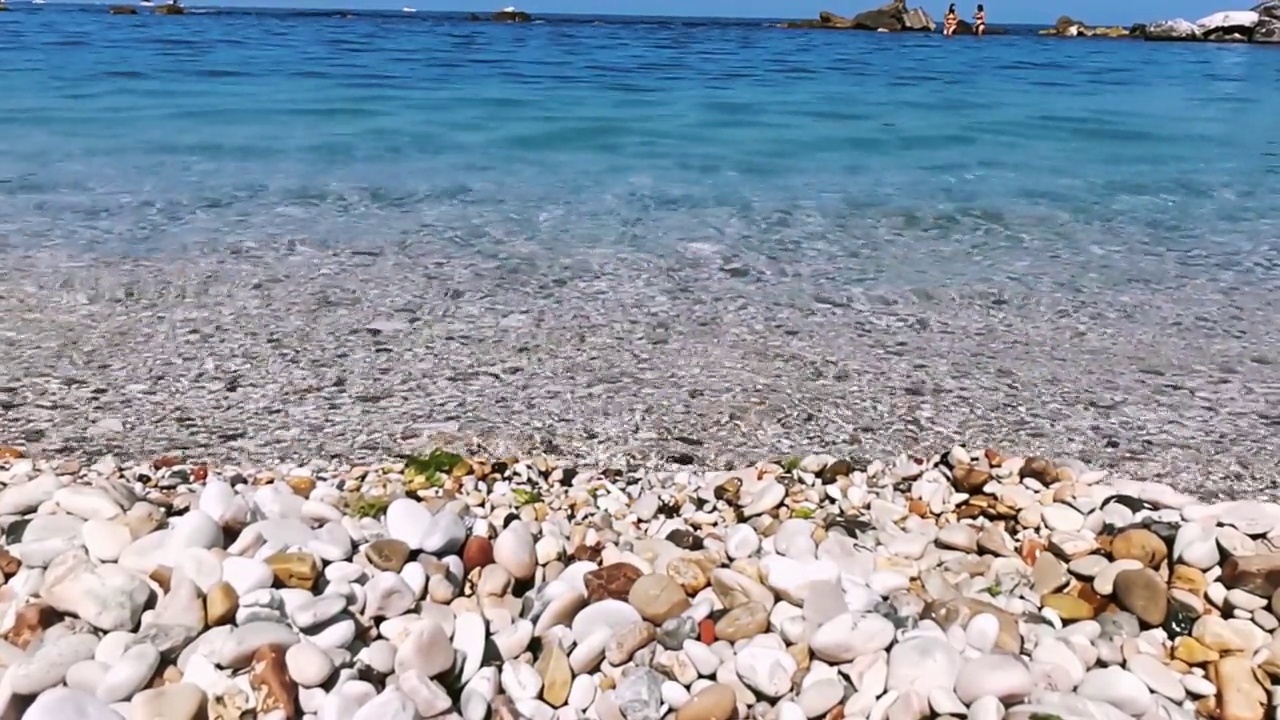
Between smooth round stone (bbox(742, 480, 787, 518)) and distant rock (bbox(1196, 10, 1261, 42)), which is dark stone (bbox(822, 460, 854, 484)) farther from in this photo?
distant rock (bbox(1196, 10, 1261, 42))

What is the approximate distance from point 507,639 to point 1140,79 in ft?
66.7

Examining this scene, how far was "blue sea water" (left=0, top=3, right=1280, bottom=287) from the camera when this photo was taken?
17.1 feet

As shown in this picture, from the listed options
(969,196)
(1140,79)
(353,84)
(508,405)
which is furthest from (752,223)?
(1140,79)

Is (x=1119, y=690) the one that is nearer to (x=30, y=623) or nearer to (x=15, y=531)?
(x=30, y=623)

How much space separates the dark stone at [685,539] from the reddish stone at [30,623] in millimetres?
1246

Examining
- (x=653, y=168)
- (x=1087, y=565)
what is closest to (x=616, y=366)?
(x=1087, y=565)

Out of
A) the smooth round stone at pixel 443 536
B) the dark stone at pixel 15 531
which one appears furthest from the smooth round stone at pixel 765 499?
the dark stone at pixel 15 531

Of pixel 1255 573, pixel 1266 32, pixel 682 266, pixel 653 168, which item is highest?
pixel 1266 32

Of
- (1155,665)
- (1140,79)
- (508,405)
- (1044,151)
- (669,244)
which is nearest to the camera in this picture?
(1155,665)

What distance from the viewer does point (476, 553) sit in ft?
6.77

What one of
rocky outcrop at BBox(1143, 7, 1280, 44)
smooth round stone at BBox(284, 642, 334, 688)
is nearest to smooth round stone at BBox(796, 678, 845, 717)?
smooth round stone at BBox(284, 642, 334, 688)

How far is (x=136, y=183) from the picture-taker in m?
6.33

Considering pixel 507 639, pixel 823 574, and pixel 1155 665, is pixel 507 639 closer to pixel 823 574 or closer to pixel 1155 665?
pixel 823 574

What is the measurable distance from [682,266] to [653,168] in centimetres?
299
